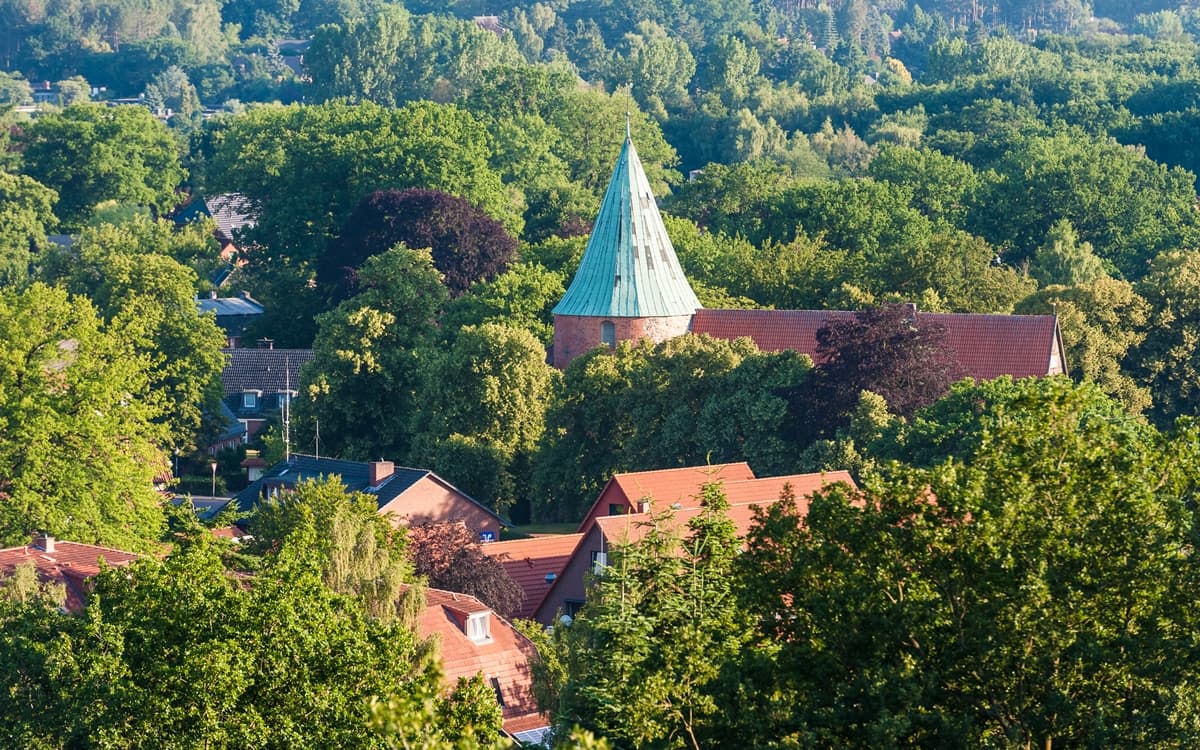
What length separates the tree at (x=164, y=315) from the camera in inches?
3258

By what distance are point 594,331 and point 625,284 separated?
61.1 inches

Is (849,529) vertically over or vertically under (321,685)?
over

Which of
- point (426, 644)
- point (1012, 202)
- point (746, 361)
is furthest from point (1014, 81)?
point (426, 644)

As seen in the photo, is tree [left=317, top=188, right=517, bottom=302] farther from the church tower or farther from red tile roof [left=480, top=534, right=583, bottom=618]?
red tile roof [left=480, top=534, right=583, bottom=618]

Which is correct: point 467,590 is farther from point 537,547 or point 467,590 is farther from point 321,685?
point 321,685

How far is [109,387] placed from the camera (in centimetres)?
5741

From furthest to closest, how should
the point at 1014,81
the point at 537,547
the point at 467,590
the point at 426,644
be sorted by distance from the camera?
the point at 1014,81, the point at 537,547, the point at 467,590, the point at 426,644

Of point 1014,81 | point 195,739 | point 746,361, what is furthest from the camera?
point 1014,81

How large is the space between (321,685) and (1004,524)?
→ 884 centimetres

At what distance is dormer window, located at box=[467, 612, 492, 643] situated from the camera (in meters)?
49.6

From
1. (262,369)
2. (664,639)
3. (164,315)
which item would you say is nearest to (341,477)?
(164,315)

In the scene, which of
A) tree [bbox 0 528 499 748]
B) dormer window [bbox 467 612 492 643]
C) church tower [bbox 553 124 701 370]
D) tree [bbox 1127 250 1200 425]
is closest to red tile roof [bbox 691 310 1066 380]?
church tower [bbox 553 124 701 370]

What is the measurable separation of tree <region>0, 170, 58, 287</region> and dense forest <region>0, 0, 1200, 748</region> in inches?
14.5

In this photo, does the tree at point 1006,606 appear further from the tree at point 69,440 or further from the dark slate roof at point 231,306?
the dark slate roof at point 231,306
